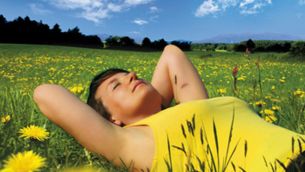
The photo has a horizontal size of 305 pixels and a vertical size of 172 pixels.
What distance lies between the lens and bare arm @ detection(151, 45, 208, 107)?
2178 millimetres

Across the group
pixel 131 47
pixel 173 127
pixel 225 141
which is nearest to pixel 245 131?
pixel 225 141

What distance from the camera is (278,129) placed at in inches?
52.1

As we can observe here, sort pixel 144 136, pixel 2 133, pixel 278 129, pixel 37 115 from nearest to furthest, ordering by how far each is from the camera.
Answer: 1. pixel 278 129
2. pixel 144 136
3. pixel 2 133
4. pixel 37 115

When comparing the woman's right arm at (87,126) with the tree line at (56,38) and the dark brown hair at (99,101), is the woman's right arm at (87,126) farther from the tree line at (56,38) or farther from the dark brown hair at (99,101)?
the tree line at (56,38)

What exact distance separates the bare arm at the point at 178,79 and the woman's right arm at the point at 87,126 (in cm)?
94

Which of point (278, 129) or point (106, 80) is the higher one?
point (106, 80)

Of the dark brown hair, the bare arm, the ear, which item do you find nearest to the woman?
the ear

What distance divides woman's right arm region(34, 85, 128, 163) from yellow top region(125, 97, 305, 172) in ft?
0.77

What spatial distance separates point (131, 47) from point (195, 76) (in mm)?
35691

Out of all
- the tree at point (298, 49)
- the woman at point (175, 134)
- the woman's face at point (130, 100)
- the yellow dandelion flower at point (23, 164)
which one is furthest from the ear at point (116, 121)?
the tree at point (298, 49)

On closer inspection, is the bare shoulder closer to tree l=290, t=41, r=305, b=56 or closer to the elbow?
the elbow

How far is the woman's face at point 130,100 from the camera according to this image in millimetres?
1751

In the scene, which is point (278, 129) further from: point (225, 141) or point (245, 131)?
point (225, 141)

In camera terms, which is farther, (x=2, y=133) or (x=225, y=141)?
(x=2, y=133)
